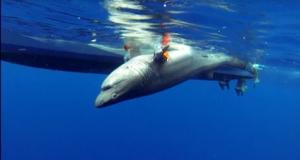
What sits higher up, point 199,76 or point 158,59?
point 158,59

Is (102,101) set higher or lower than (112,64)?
higher

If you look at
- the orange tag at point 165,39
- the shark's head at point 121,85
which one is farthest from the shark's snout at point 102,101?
the orange tag at point 165,39

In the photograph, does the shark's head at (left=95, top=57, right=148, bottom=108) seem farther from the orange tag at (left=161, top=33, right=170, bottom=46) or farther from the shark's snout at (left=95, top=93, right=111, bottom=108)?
the orange tag at (left=161, top=33, right=170, bottom=46)

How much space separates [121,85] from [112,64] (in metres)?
2.75

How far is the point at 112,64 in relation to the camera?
1028 cm

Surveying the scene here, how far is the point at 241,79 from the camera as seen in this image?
13.0 metres

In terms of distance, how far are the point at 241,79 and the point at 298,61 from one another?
13582 mm

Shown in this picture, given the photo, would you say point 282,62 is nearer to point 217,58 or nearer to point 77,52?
point 217,58

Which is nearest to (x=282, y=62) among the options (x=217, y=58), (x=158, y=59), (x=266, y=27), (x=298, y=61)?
(x=298, y=61)

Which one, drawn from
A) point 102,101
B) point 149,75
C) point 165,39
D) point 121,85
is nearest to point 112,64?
point 149,75

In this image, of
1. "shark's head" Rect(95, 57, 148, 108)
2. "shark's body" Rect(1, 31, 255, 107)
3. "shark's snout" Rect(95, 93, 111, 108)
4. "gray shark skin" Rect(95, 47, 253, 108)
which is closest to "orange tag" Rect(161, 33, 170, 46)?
"gray shark skin" Rect(95, 47, 253, 108)

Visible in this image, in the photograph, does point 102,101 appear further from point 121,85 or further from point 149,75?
point 149,75

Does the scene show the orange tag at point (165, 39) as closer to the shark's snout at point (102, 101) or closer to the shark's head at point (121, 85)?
the shark's head at point (121, 85)

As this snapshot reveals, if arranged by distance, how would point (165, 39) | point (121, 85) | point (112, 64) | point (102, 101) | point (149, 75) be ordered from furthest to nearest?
point (165, 39), point (112, 64), point (149, 75), point (121, 85), point (102, 101)
